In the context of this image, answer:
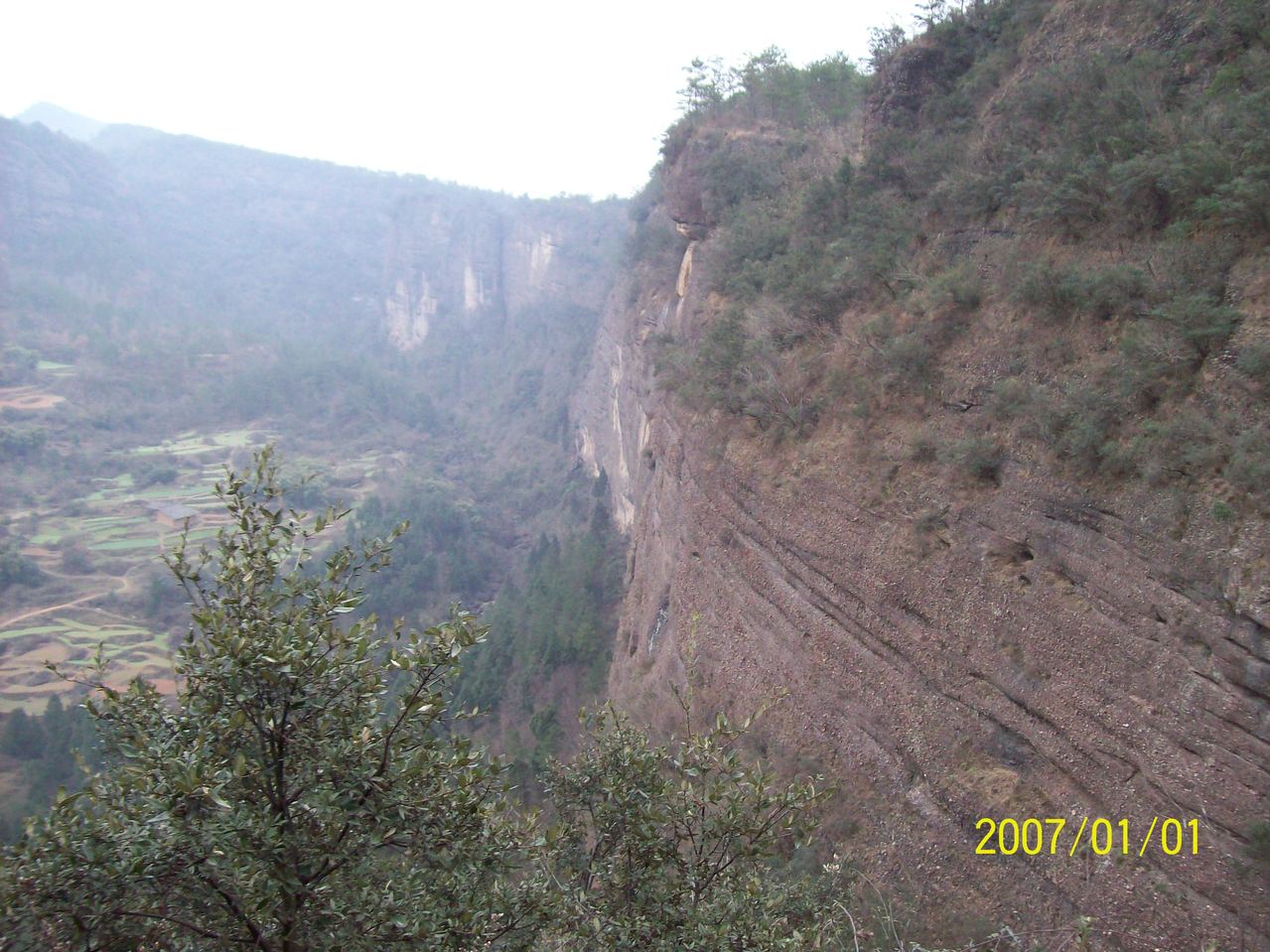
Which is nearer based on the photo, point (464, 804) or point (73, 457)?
point (464, 804)

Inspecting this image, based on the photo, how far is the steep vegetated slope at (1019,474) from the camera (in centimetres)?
783

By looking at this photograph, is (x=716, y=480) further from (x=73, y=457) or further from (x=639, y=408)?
(x=73, y=457)

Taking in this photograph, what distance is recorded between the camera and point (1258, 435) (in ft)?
25.3

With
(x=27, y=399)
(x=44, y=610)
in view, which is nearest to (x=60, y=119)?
(x=27, y=399)

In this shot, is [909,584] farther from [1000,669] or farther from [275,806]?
[275,806]

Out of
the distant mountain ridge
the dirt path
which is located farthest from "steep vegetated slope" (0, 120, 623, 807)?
the distant mountain ridge

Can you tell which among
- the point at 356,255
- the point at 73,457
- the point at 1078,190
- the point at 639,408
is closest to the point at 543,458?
the point at 639,408

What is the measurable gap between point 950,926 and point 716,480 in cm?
965

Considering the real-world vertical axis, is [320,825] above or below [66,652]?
above

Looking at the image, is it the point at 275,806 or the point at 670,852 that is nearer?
the point at 275,806
